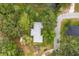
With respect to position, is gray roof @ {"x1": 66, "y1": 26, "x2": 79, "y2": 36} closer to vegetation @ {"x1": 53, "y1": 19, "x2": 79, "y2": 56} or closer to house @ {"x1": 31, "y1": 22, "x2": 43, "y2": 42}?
vegetation @ {"x1": 53, "y1": 19, "x2": 79, "y2": 56}

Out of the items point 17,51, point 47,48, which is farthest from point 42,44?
point 17,51

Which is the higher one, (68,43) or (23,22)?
(23,22)

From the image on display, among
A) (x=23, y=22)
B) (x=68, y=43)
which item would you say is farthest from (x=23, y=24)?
(x=68, y=43)

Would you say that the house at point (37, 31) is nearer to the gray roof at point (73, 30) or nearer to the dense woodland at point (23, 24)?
the dense woodland at point (23, 24)

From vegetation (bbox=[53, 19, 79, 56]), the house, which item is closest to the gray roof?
vegetation (bbox=[53, 19, 79, 56])

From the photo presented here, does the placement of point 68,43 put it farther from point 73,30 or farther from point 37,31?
point 37,31

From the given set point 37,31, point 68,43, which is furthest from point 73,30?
point 37,31

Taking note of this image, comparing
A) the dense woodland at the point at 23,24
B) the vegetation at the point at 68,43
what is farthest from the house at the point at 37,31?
A: the vegetation at the point at 68,43

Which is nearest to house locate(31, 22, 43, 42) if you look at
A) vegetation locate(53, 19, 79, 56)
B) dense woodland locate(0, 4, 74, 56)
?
dense woodland locate(0, 4, 74, 56)

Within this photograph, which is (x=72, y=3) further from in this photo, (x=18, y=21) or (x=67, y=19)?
(x=18, y=21)

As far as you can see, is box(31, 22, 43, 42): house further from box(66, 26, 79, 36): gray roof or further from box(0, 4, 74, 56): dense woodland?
box(66, 26, 79, 36): gray roof

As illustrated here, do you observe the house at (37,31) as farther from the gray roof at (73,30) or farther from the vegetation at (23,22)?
the gray roof at (73,30)

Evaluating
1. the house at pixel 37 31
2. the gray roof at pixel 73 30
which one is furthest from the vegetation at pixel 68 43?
the house at pixel 37 31

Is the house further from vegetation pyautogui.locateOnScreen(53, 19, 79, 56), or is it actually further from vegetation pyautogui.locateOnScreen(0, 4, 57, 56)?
vegetation pyautogui.locateOnScreen(53, 19, 79, 56)
